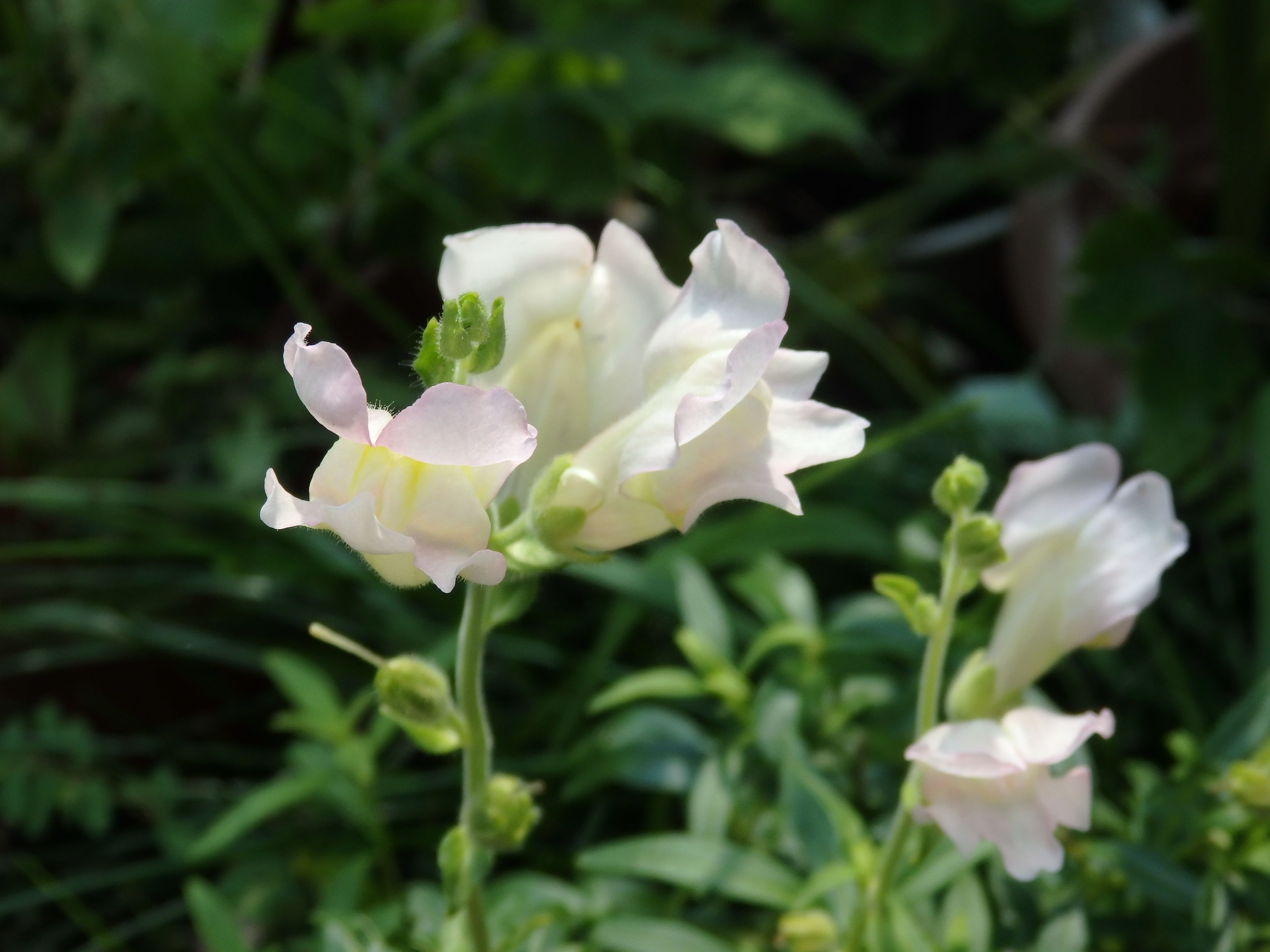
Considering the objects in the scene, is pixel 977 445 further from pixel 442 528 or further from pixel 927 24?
pixel 442 528

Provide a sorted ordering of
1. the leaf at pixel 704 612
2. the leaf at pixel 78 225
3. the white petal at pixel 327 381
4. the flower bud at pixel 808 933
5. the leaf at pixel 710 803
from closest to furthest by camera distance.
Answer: the white petal at pixel 327 381 < the flower bud at pixel 808 933 < the leaf at pixel 710 803 < the leaf at pixel 704 612 < the leaf at pixel 78 225

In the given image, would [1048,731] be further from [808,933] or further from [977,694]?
[808,933]

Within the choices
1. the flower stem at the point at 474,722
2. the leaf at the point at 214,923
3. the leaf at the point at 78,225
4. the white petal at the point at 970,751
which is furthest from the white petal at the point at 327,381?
the leaf at the point at 78,225

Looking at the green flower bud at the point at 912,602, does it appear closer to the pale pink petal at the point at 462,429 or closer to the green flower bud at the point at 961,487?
the green flower bud at the point at 961,487

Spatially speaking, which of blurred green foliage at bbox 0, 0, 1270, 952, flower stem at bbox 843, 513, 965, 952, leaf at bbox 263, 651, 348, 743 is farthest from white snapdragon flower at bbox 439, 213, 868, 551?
leaf at bbox 263, 651, 348, 743

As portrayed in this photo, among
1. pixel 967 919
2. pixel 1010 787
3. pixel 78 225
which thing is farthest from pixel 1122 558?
pixel 78 225

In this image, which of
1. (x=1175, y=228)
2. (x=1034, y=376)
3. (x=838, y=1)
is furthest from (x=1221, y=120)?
(x=838, y=1)
